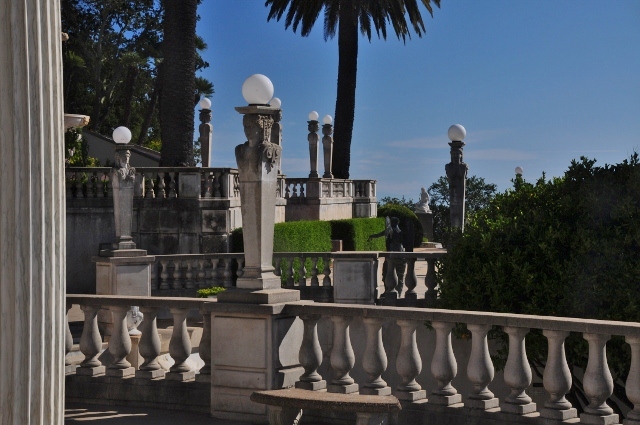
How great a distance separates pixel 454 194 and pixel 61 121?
47.4ft

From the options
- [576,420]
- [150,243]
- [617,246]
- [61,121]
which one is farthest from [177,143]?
[61,121]

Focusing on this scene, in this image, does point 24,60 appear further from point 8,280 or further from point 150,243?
point 150,243

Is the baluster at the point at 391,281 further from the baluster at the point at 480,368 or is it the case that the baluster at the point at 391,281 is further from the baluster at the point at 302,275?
the baluster at the point at 480,368

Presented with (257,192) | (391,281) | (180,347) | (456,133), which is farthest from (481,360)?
(456,133)

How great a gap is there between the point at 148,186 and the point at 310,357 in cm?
1652

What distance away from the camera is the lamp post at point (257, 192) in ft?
26.3

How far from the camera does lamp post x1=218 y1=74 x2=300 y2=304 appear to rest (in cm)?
802

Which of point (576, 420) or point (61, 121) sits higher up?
point (61, 121)

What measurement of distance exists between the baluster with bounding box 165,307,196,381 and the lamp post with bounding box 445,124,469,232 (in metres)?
8.38

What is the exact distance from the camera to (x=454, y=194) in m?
16.8

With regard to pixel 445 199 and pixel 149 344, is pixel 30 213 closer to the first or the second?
pixel 149 344

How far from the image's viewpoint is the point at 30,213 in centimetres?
Answer: 252

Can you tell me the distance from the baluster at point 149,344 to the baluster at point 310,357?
1.46 metres

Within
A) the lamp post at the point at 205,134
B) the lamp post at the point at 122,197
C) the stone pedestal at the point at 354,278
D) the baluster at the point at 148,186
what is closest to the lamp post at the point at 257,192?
the stone pedestal at the point at 354,278
